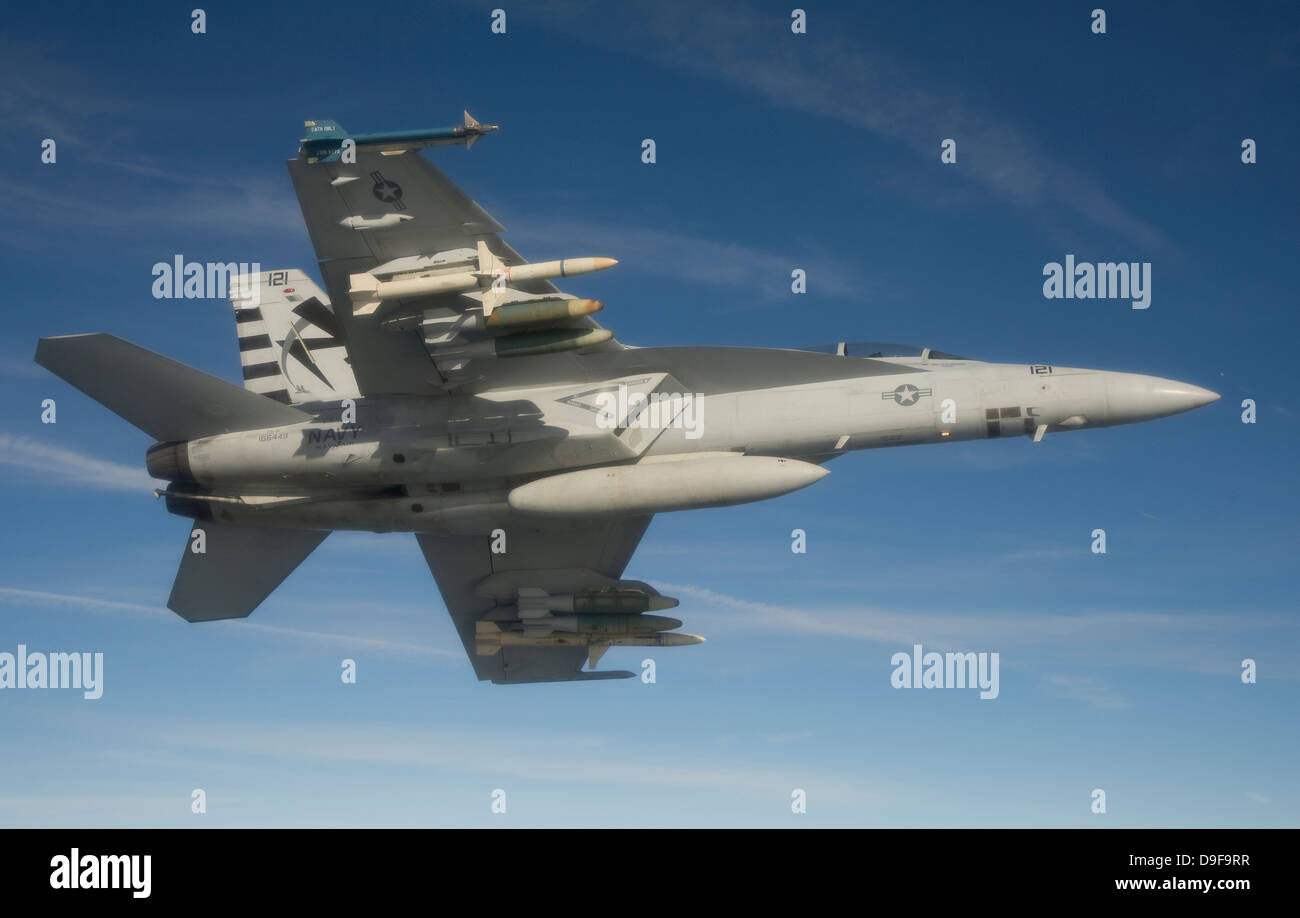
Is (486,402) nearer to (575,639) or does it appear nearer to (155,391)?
(155,391)

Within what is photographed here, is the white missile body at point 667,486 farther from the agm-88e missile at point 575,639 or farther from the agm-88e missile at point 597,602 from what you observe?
the agm-88e missile at point 575,639

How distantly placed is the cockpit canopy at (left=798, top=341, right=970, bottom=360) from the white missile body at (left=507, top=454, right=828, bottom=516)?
2.47m

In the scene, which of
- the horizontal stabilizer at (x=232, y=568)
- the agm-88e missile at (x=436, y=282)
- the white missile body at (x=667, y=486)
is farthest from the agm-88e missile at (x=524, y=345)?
the horizontal stabilizer at (x=232, y=568)

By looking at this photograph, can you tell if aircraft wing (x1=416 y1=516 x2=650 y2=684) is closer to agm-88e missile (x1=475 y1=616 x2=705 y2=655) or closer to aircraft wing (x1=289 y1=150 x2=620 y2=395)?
agm-88e missile (x1=475 y1=616 x2=705 y2=655)

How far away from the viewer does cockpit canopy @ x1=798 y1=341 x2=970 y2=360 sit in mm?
21797

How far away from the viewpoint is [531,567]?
1024 inches

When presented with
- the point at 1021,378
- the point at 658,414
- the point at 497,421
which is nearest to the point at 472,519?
the point at 497,421

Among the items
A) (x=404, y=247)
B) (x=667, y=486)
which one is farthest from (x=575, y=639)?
(x=404, y=247)

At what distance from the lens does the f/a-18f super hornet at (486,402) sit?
1964 cm

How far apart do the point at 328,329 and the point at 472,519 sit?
4358 mm

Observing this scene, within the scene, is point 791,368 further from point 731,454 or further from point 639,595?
point 639,595

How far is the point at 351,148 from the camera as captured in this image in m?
18.7

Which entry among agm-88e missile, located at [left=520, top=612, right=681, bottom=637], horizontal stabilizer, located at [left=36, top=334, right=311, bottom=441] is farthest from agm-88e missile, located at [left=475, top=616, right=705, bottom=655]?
horizontal stabilizer, located at [left=36, top=334, right=311, bottom=441]

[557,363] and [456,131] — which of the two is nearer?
[456,131]
